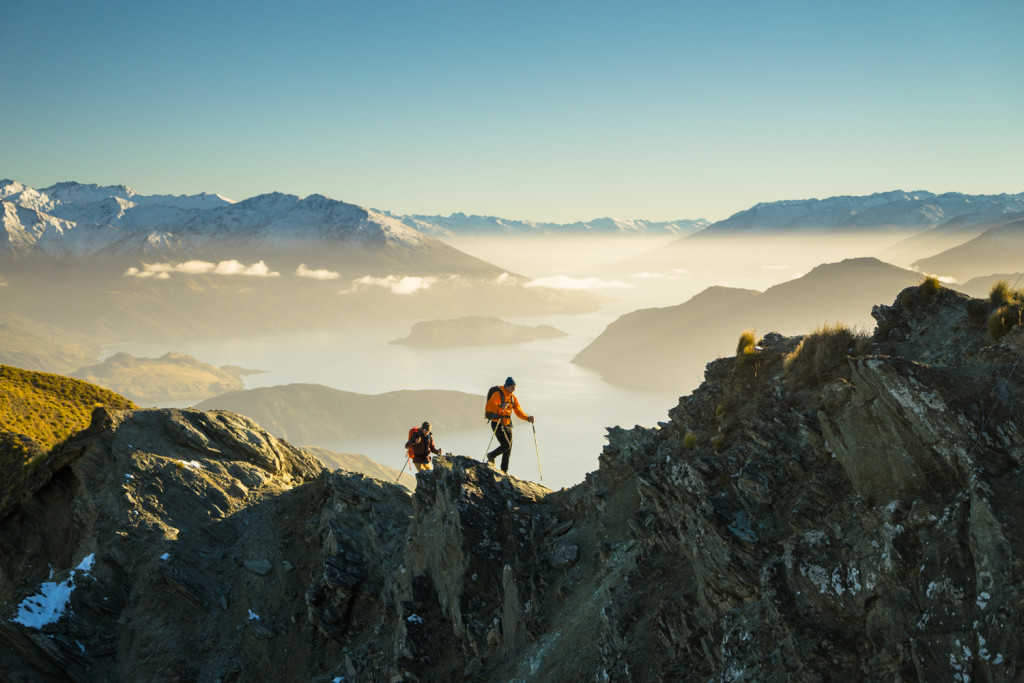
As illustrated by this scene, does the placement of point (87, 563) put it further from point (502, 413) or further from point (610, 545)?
point (610, 545)

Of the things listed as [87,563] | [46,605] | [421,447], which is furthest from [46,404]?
[421,447]

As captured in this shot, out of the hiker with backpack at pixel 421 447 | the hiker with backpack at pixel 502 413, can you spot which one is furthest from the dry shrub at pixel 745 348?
the hiker with backpack at pixel 421 447

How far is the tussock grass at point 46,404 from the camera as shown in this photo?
34.4m

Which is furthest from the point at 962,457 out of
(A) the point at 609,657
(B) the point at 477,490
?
(B) the point at 477,490

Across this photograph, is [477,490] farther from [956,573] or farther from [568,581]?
[956,573]

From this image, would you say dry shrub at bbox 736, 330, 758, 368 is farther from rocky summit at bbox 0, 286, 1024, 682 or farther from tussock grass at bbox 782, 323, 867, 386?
tussock grass at bbox 782, 323, 867, 386

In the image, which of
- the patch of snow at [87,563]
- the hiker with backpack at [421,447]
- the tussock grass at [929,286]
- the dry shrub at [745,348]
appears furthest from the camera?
the hiker with backpack at [421,447]

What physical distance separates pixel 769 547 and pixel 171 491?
77.1ft

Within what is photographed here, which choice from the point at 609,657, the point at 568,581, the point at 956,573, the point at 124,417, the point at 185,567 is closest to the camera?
the point at 956,573

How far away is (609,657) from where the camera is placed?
14.0 meters

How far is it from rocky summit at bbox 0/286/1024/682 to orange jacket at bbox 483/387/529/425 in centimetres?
258

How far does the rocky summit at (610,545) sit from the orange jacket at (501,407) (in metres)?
2.58

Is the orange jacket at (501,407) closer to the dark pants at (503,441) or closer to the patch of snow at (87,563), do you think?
the dark pants at (503,441)

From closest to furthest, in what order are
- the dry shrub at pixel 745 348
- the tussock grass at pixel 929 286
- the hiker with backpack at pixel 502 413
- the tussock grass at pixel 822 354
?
the tussock grass at pixel 822 354, the tussock grass at pixel 929 286, the dry shrub at pixel 745 348, the hiker with backpack at pixel 502 413
